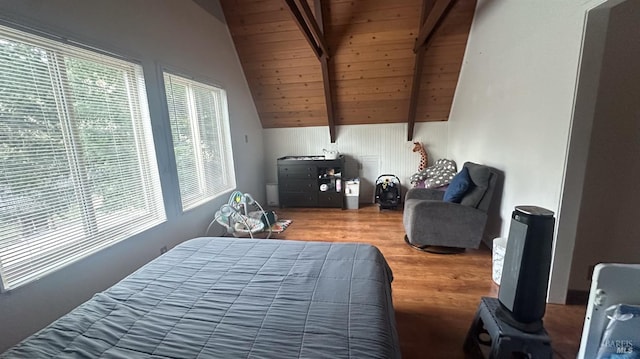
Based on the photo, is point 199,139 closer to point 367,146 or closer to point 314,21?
point 314,21

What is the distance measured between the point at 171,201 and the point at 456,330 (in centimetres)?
269

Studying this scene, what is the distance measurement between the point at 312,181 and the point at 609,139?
11.5 ft

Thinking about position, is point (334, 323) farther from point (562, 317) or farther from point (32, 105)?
point (32, 105)

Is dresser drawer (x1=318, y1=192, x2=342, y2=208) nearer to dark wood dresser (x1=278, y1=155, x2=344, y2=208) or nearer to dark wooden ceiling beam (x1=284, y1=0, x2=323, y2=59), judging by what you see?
dark wood dresser (x1=278, y1=155, x2=344, y2=208)

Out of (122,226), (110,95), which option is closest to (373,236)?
(122,226)

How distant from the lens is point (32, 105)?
1583 millimetres

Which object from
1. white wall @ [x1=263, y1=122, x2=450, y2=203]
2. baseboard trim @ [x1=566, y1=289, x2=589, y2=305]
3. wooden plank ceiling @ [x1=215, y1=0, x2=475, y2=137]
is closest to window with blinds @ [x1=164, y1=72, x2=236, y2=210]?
wooden plank ceiling @ [x1=215, y1=0, x2=475, y2=137]

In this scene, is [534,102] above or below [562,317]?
above

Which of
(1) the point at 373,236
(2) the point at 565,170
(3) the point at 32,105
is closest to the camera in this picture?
(3) the point at 32,105

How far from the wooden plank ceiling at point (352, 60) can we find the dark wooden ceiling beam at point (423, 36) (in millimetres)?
51

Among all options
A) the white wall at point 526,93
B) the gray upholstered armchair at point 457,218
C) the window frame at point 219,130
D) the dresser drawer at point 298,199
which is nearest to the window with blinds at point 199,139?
the window frame at point 219,130

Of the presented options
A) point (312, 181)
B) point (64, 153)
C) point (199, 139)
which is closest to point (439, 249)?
point (312, 181)

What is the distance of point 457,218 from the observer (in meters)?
2.71

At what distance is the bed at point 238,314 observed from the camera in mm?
952
